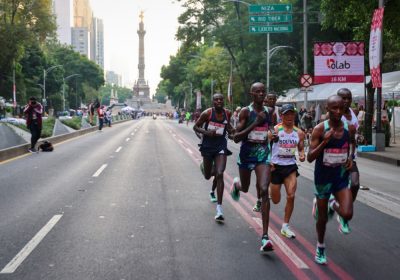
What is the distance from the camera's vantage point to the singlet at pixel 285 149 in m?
6.81

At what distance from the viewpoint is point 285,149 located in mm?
6809

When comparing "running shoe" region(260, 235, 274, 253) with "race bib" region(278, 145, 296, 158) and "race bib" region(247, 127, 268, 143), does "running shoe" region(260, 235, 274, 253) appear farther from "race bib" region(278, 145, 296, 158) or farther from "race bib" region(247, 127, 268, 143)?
"race bib" region(278, 145, 296, 158)

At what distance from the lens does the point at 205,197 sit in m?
9.59

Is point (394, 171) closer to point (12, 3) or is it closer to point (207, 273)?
point (207, 273)

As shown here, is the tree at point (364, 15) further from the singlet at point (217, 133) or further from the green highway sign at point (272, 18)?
the singlet at point (217, 133)

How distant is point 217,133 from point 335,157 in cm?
269

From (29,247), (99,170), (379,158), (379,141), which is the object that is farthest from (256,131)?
(379,141)

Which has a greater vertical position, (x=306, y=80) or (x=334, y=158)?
(x=306, y=80)

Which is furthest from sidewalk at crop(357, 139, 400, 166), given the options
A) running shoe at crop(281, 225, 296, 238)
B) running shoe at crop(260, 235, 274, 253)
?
running shoe at crop(260, 235, 274, 253)

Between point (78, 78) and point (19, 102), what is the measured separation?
51.7m

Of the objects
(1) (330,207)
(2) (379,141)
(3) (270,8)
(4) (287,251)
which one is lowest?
(4) (287,251)

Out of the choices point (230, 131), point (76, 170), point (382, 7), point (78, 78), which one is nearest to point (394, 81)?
point (382, 7)

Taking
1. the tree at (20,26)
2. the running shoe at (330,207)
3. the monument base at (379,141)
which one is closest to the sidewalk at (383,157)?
the monument base at (379,141)

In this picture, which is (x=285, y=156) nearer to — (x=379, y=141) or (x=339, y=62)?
(x=379, y=141)
